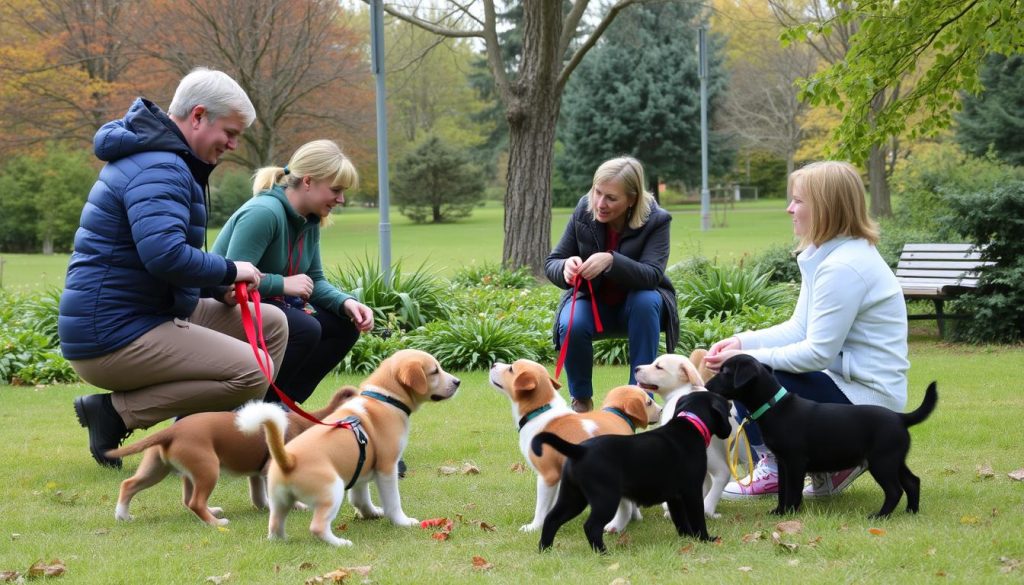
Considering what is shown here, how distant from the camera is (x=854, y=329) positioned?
499cm

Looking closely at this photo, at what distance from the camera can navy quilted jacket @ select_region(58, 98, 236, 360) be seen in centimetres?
496

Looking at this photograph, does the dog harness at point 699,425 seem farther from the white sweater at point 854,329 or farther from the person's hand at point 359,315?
the person's hand at point 359,315

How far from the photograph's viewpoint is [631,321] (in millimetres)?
6500

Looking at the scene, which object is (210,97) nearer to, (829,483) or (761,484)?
(761,484)

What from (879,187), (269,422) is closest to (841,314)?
(269,422)

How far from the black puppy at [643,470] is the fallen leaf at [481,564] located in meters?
0.30

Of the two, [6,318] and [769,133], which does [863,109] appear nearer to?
[6,318]

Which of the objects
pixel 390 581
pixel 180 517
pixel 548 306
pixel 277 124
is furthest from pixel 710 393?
pixel 277 124

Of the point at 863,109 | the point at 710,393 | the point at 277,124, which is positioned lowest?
the point at 710,393

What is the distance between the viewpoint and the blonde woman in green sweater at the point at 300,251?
5.81 metres

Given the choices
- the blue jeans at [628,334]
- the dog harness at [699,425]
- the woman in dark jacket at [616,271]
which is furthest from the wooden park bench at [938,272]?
the dog harness at [699,425]

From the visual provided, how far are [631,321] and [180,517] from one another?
3.05m

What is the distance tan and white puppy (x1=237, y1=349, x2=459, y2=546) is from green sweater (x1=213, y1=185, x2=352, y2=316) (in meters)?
1.25

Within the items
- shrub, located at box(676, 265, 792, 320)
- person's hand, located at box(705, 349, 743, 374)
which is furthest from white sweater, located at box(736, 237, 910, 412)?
shrub, located at box(676, 265, 792, 320)
